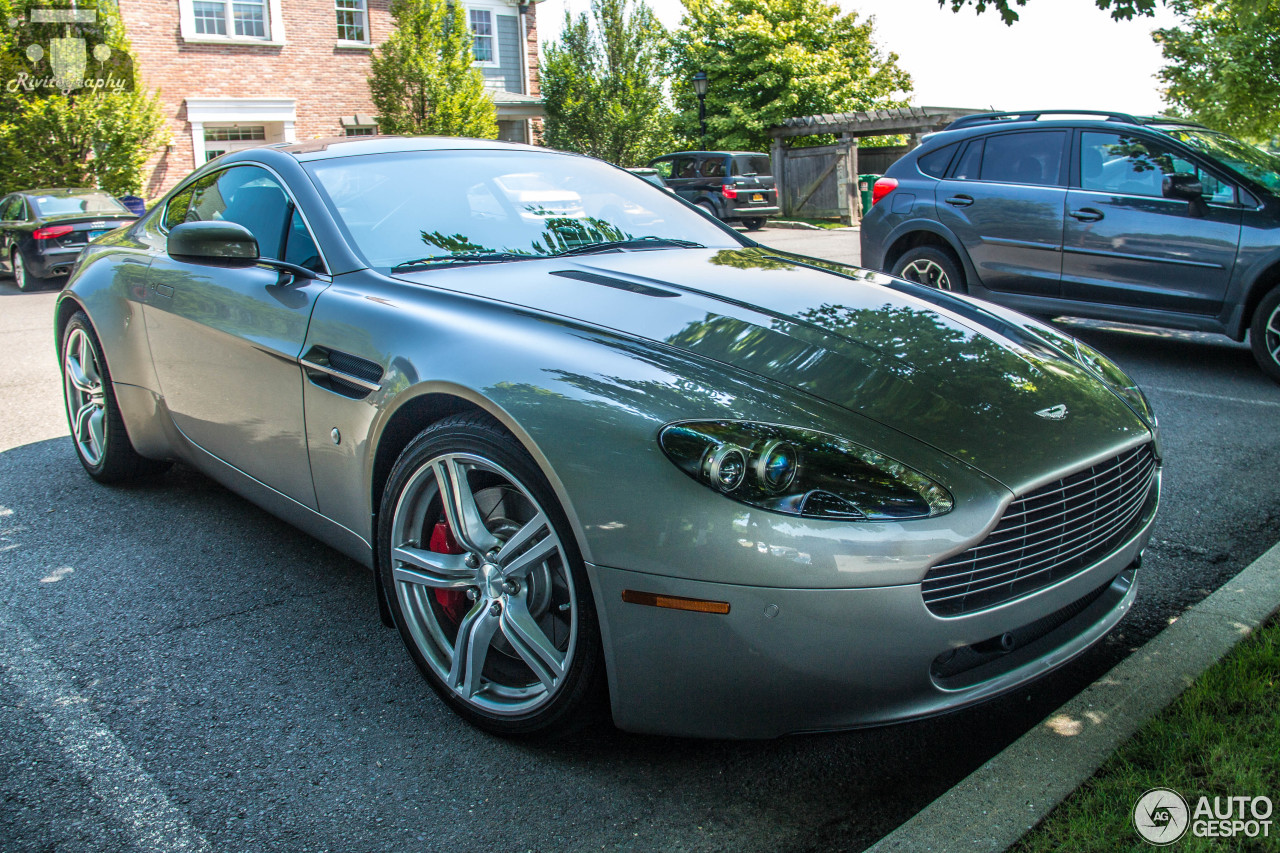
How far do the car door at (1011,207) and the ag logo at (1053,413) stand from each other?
494 centimetres

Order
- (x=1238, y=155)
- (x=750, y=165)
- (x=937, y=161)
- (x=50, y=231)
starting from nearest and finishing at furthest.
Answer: (x=1238, y=155), (x=937, y=161), (x=50, y=231), (x=750, y=165)

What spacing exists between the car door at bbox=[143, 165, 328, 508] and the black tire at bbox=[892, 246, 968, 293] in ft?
17.4

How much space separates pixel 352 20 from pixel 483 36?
173 inches

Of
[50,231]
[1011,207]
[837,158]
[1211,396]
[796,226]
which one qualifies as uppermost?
[837,158]

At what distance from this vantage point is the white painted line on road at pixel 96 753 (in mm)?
2143

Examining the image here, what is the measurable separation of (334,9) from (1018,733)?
82.1 feet

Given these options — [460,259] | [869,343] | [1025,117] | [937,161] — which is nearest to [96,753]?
[460,259]

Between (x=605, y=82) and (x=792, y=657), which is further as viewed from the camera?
(x=605, y=82)

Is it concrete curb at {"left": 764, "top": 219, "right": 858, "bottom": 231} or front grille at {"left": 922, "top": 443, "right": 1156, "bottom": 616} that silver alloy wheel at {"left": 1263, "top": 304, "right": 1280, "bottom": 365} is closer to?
front grille at {"left": 922, "top": 443, "right": 1156, "bottom": 616}

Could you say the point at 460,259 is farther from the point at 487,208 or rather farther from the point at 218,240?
the point at 218,240

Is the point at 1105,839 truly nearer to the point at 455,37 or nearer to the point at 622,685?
the point at 622,685

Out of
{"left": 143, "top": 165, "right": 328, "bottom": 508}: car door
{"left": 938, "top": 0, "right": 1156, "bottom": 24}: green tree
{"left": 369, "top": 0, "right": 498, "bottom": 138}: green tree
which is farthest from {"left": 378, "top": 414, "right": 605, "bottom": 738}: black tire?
{"left": 369, "top": 0, "right": 498, "bottom": 138}: green tree

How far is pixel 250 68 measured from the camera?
22.5 meters

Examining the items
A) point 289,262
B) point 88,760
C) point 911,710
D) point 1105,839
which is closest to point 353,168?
point 289,262
